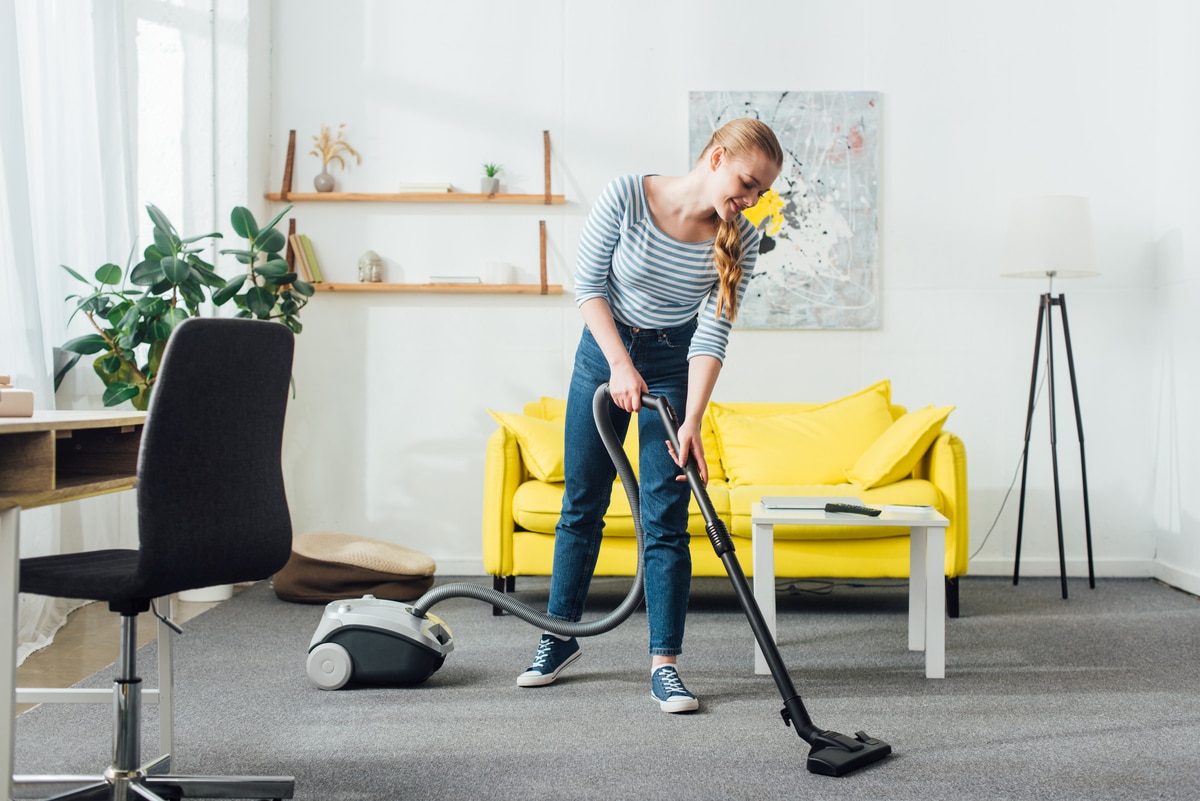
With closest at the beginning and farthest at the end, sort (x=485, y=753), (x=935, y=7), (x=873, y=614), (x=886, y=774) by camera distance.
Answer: (x=886, y=774)
(x=485, y=753)
(x=873, y=614)
(x=935, y=7)

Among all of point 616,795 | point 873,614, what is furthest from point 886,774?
point 873,614

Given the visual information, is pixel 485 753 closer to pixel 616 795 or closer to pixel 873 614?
pixel 616 795

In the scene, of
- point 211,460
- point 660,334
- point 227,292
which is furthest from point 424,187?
point 211,460

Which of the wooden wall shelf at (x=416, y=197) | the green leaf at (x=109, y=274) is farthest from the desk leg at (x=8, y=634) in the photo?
the wooden wall shelf at (x=416, y=197)

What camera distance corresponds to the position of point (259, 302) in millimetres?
3432

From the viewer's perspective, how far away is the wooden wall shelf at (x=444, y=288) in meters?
4.15

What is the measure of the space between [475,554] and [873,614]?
5.56 ft

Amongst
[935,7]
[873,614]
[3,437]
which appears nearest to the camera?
[3,437]

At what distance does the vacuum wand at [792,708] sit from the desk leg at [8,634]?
109cm

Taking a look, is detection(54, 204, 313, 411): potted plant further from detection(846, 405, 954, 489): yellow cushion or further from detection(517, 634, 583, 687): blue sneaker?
detection(846, 405, 954, 489): yellow cushion

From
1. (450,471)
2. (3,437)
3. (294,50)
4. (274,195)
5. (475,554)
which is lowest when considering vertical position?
(475,554)

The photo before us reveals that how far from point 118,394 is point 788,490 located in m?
2.22

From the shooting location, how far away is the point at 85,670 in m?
2.59

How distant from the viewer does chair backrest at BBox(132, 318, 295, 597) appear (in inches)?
54.3
